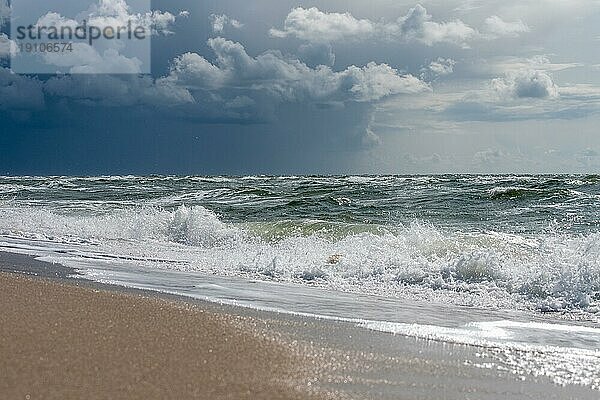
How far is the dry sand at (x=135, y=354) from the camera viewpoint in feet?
9.72

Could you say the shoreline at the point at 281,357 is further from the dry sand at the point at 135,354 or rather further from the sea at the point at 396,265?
the sea at the point at 396,265

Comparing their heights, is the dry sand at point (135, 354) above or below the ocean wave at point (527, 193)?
below

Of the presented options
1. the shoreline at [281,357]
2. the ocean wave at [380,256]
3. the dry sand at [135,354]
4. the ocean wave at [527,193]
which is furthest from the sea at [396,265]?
the ocean wave at [527,193]

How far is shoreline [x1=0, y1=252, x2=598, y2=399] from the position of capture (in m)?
3.12

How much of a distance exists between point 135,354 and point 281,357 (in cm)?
79

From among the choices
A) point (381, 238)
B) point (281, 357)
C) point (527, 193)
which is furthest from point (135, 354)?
point (527, 193)

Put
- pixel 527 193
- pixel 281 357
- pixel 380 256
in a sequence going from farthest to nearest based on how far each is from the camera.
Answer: pixel 527 193 < pixel 380 256 < pixel 281 357

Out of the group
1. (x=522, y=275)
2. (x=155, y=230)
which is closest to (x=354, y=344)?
(x=522, y=275)

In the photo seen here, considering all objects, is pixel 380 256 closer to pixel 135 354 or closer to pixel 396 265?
pixel 396 265

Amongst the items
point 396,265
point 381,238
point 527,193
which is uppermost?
point 527,193

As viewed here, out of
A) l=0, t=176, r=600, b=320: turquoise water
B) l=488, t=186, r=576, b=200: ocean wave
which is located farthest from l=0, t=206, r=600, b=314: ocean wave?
l=488, t=186, r=576, b=200: ocean wave

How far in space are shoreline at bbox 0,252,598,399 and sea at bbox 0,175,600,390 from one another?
0.30 m

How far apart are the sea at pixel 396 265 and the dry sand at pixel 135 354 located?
1143 millimetres

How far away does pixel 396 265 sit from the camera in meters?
8.23
